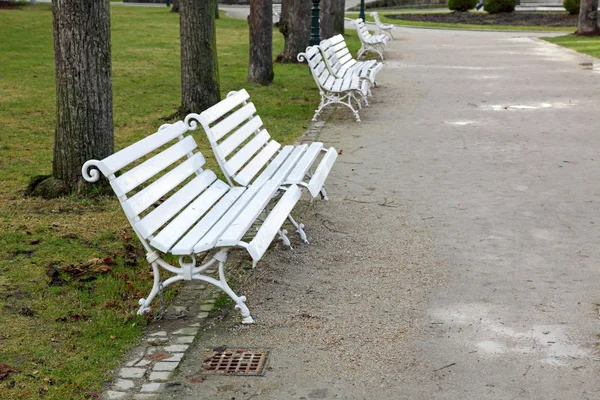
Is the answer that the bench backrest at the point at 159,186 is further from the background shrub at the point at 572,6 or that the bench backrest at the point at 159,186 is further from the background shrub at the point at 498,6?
the background shrub at the point at 498,6

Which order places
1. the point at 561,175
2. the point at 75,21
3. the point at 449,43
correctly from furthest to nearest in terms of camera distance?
1. the point at 449,43
2. the point at 561,175
3. the point at 75,21

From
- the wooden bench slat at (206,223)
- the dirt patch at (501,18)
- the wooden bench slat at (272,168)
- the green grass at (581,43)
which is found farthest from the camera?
the dirt patch at (501,18)

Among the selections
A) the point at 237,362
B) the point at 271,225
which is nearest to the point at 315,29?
the point at 271,225

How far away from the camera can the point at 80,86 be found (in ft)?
25.1

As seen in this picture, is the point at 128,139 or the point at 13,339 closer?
the point at 13,339

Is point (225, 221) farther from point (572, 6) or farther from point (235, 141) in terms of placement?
point (572, 6)

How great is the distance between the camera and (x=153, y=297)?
17.6ft

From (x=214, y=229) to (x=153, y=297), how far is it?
55 cm

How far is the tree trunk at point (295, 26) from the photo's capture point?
19422 millimetres

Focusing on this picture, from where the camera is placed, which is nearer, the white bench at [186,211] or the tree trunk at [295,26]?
the white bench at [186,211]

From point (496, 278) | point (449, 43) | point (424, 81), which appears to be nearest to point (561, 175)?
point (496, 278)

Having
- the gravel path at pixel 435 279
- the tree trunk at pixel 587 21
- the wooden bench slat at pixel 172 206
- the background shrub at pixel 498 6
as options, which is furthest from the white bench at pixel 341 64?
the background shrub at pixel 498 6

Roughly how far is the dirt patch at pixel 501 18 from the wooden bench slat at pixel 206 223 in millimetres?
31177

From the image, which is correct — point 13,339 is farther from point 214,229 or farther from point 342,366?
point 342,366
